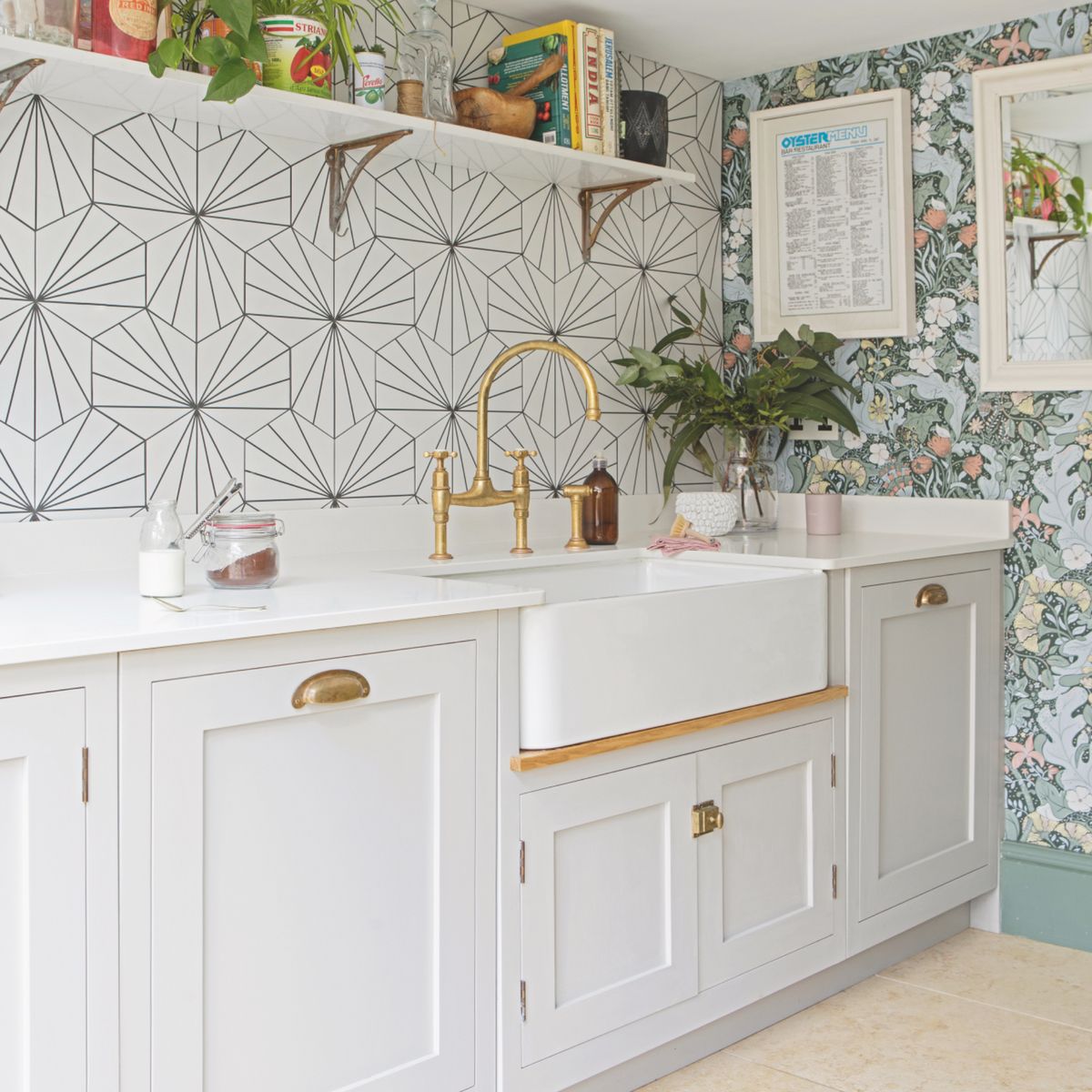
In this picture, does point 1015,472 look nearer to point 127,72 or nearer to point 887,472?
point 887,472

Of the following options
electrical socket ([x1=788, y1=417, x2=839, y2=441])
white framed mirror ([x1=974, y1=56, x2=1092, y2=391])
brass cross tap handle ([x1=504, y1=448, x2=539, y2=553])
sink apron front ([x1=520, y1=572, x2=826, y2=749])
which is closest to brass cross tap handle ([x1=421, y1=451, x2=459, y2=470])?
brass cross tap handle ([x1=504, y1=448, x2=539, y2=553])

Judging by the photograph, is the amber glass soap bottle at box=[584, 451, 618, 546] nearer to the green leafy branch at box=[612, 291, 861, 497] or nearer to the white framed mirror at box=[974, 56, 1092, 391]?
the green leafy branch at box=[612, 291, 861, 497]

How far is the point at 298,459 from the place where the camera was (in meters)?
2.45

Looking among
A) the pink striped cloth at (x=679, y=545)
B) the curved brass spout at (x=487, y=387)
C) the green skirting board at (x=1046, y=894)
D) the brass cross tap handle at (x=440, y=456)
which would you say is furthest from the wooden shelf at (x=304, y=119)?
the green skirting board at (x=1046, y=894)

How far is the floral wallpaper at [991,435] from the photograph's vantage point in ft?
9.22

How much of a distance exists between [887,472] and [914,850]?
35.2 inches

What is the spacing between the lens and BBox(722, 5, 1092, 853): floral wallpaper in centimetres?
281

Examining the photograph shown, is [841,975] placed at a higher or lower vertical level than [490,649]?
lower

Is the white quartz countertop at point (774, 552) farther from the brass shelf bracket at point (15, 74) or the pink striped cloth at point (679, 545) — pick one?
the brass shelf bracket at point (15, 74)

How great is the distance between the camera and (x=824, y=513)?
2.99m

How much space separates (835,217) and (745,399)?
0.51 m

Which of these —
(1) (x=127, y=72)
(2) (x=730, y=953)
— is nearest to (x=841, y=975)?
(2) (x=730, y=953)

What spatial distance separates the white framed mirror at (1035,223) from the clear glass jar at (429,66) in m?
1.20

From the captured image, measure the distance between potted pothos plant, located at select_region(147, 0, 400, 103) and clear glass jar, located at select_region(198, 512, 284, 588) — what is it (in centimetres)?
61
